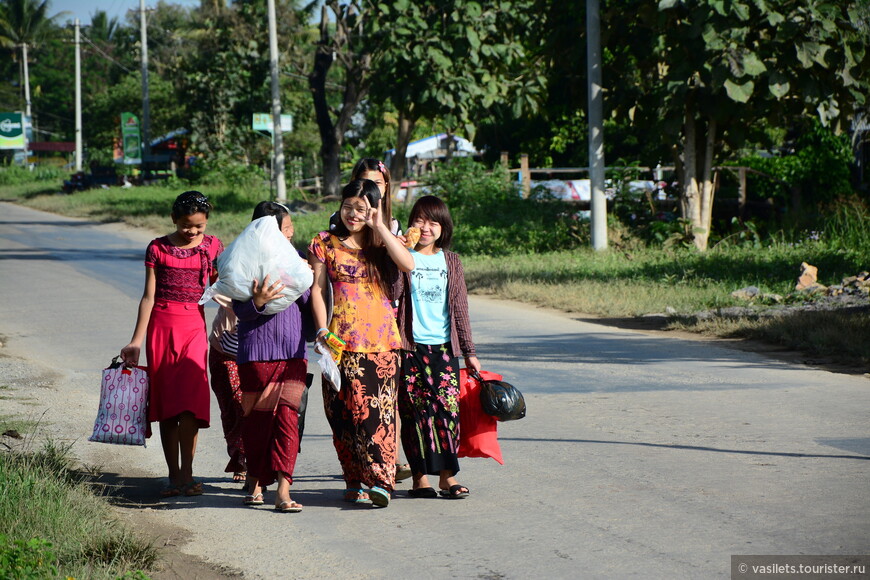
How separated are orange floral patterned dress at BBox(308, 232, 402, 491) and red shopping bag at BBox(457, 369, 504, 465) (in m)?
0.45

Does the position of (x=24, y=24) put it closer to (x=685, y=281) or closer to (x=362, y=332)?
(x=685, y=281)

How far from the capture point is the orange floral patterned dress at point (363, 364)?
541 cm

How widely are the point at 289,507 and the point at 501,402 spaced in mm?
1202

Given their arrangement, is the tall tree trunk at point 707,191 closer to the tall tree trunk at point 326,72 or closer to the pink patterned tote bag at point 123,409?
the tall tree trunk at point 326,72

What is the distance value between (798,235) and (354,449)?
15835 millimetres

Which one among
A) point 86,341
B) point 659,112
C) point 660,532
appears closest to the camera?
point 660,532

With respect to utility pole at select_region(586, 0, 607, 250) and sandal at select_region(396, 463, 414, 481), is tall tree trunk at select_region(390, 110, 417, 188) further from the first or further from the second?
sandal at select_region(396, 463, 414, 481)

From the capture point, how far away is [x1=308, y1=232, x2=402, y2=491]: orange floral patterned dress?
5.41 m

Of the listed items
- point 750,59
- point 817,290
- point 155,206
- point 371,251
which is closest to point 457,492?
point 371,251

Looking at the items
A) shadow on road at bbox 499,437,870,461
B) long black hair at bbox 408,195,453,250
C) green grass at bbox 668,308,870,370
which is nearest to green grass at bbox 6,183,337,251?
green grass at bbox 668,308,870,370

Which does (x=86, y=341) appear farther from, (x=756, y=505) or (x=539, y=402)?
(x=756, y=505)

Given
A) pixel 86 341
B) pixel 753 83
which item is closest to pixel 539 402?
pixel 86 341

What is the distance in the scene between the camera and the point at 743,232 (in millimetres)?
19422

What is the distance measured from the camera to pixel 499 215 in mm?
23422
